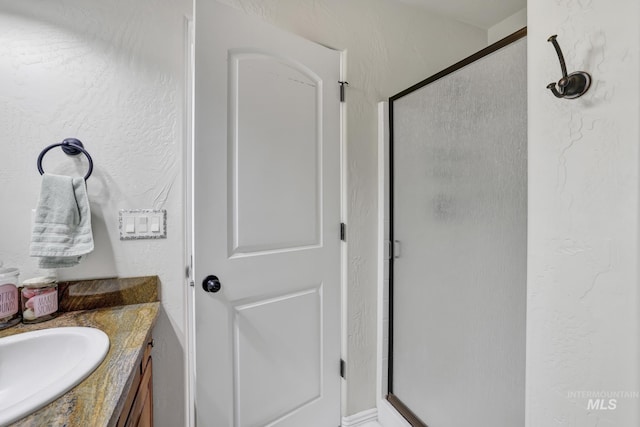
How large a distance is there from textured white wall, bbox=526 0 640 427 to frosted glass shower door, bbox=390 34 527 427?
8.2 inches

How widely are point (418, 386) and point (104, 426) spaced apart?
51.0 inches

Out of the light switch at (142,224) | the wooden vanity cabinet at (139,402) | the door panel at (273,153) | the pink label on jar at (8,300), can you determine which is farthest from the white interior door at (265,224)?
the pink label on jar at (8,300)

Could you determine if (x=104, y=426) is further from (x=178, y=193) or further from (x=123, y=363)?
(x=178, y=193)

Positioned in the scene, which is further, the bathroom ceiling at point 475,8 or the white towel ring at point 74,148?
the bathroom ceiling at point 475,8

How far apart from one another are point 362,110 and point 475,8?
1023 mm

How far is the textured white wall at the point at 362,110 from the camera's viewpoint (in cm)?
140

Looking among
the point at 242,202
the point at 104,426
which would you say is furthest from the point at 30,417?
the point at 242,202

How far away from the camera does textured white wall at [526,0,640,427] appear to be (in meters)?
0.53

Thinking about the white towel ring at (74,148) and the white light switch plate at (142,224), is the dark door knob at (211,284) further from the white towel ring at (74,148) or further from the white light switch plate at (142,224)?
the white towel ring at (74,148)

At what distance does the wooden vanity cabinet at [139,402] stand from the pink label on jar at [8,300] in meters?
0.44

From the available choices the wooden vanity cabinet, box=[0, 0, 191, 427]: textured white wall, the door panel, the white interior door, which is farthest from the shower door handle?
the wooden vanity cabinet

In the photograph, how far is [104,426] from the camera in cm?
47

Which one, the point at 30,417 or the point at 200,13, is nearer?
the point at 30,417

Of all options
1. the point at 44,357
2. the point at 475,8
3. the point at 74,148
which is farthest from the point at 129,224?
the point at 475,8
